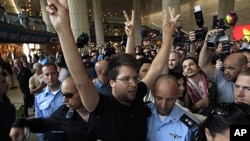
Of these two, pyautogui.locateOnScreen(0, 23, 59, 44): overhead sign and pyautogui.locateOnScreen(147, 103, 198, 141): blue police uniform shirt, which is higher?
pyautogui.locateOnScreen(0, 23, 59, 44): overhead sign

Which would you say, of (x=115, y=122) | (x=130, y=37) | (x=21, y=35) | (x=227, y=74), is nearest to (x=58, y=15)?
(x=115, y=122)

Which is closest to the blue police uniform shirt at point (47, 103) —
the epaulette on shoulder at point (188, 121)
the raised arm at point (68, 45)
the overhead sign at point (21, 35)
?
the raised arm at point (68, 45)

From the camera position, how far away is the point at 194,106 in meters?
2.86

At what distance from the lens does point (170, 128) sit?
6.34 feet

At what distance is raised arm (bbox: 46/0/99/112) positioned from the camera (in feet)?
5.23

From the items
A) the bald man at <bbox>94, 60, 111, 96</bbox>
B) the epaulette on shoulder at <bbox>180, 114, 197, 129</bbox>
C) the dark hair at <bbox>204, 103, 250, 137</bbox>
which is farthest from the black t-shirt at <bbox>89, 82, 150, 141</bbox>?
the bald man at <bbox>94, 60, 111, 96</bbox>

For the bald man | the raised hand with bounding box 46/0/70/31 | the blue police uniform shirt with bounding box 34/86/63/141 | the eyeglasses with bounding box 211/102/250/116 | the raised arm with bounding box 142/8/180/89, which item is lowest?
the blue police uniform shirt with bounding box 34/86/63/141

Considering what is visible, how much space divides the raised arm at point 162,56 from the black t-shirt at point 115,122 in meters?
0.52

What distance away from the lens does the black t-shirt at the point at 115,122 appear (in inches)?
68.1

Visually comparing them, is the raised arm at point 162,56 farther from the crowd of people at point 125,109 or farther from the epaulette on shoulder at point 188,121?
the epaulette on shoulder at point 188,121

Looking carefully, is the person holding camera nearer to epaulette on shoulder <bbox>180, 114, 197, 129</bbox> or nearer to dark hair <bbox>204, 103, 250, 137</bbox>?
epaulette on shoulder <bbox>180, 114, 197, 129</bbox>

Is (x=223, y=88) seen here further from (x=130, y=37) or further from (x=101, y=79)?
(x=101, y=79)

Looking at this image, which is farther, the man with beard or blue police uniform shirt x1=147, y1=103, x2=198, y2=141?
blue police uniform shirt x1=147, y1=103, x2=198, y2=141

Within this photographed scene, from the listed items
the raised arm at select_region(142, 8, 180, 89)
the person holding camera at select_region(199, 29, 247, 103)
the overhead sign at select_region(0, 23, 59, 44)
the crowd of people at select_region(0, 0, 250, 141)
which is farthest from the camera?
the overhead sign at select_region(0, 23, 59, 44)
